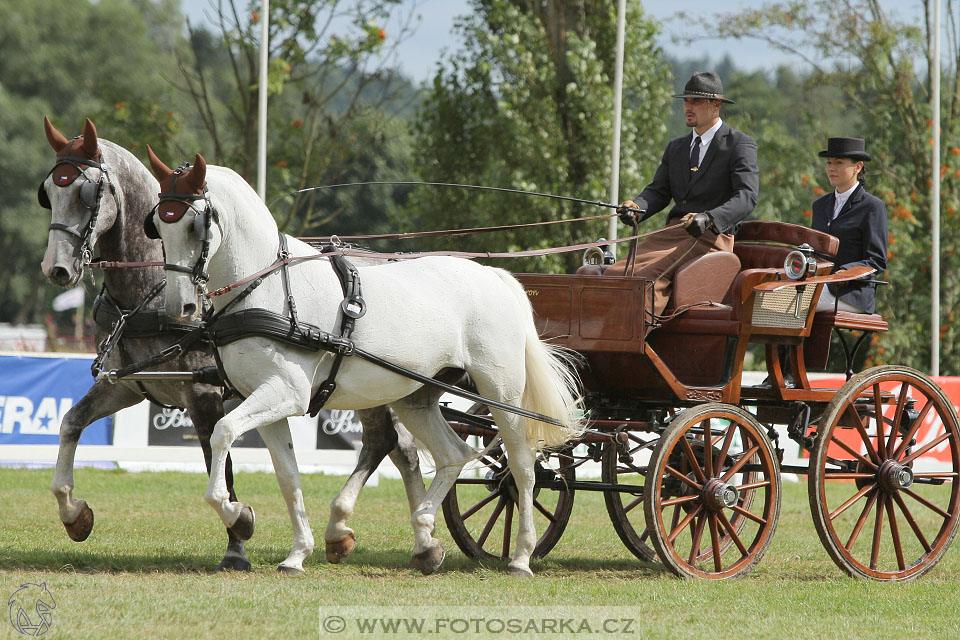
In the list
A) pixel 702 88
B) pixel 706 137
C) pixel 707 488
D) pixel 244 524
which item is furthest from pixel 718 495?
Answer: pixel 244 524

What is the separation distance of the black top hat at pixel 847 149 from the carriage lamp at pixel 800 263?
1.17m

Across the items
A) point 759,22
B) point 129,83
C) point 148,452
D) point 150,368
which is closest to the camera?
point 150,368

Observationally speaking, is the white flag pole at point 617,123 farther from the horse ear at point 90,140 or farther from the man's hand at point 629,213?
the horse ear at point 90,140

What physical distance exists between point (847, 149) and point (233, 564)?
4.37 metres

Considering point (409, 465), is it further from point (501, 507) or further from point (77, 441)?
point (77, 441)

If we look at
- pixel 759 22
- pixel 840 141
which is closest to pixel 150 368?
pixel 840 141

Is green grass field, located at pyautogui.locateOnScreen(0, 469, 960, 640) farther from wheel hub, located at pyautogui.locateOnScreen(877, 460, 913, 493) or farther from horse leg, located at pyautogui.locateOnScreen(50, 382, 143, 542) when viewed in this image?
wheel hub, located at pyautogui.locateOnScreen(877, 460, 913, 493)

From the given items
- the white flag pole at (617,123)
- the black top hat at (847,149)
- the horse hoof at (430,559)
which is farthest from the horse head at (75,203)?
the white flag pole at (617,123)

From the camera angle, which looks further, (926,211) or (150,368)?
(926,211)

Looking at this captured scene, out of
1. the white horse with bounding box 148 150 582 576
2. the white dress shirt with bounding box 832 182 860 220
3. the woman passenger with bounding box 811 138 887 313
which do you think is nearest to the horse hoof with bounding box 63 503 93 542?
Result: the white horse with bounding box 148 150 582 576

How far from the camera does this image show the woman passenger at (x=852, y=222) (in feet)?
22.3

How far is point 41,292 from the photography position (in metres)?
46.2

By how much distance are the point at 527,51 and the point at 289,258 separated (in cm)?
998

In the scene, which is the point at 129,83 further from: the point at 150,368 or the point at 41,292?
the point at 150,368
